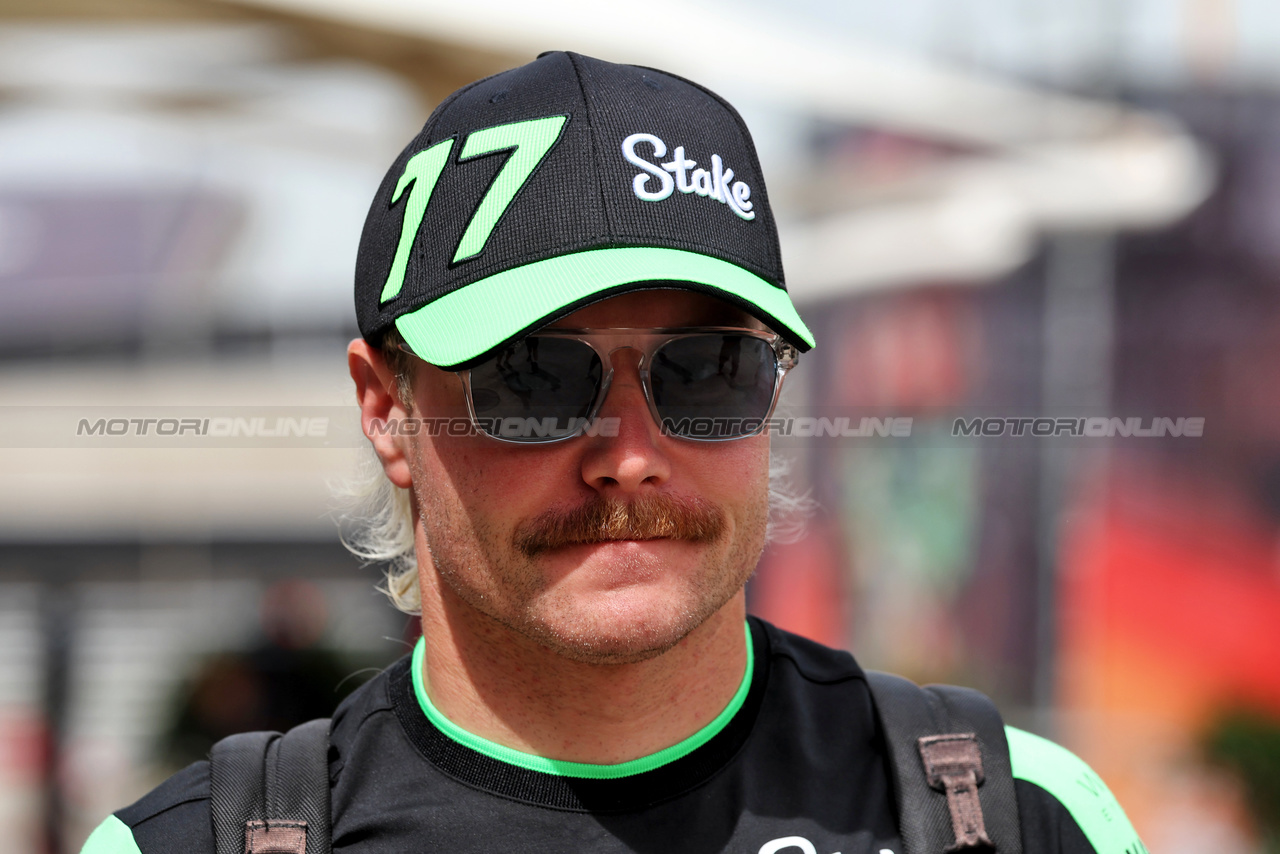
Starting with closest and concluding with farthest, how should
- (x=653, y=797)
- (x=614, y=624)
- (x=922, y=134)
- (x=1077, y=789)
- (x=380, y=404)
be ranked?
(x=614, y=624) < (x=653, y=797) < (x=1077, y=789) < (x=380, y=404) < (x=922, y=134)

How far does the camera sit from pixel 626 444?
1.44 meters

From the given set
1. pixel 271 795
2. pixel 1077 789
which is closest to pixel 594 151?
pixel 271 795

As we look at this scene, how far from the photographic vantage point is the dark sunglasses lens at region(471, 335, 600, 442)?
1.44 m

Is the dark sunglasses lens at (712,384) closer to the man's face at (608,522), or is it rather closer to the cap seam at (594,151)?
the man's face at (608,522)

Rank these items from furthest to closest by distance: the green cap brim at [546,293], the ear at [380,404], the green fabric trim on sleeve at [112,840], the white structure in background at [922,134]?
the white structure in background at [922,134] → the ear at [380,404] → the green fabric trim on sleeve at [112,840] → the green cap brim at [546,293]

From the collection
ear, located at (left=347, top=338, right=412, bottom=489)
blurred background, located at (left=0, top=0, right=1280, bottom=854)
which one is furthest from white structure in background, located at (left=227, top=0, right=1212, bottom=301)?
ear, located at (left=347, top=338, right=412, bottom=489)

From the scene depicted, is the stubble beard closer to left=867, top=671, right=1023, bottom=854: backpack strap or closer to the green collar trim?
the green collar trim

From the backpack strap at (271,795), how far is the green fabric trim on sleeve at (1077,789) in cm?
103

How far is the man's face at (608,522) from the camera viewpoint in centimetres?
142

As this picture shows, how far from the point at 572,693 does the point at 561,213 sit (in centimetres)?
69

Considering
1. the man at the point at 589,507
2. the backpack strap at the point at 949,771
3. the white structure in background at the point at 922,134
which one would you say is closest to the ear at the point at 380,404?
the man at the point at 589,507

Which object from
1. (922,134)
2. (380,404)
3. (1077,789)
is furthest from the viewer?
(922,134)

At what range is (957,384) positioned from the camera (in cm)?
1350

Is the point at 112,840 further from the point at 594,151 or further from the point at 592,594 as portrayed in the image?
the point at 594,151
